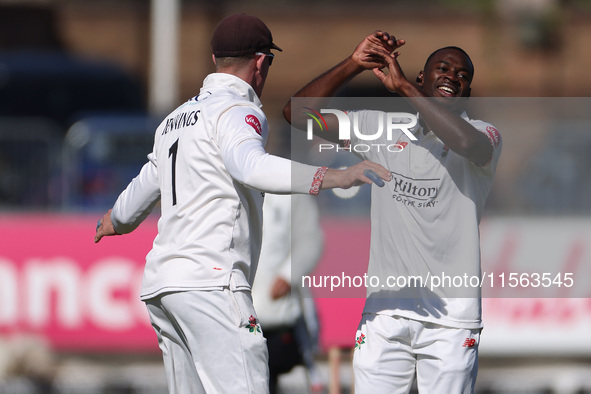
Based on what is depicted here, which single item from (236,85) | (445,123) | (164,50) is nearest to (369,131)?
(445,123)

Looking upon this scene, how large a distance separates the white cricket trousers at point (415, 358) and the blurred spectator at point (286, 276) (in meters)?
2.04

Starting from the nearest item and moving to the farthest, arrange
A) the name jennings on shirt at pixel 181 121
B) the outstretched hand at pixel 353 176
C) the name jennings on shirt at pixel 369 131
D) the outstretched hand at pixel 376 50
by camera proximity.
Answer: the outstretched hand at pixel 353 176, the name jennings on shirt at pixel 181 121, the outstretched hand at pixel 376 50, the name jennings on shirt at pixel 369 131

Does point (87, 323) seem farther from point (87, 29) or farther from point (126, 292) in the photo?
point (87, 29)

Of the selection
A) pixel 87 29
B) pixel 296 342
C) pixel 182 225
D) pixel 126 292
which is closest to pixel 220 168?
pixel 182 225

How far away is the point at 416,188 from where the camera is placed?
4.34 m

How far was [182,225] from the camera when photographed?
4.08 meters

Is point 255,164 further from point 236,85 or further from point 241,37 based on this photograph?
point 241,37

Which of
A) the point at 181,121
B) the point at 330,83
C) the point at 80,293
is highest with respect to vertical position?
the point at 330,83

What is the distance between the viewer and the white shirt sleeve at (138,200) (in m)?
4.38

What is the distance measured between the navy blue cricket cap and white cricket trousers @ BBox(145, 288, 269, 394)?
3.29 ft

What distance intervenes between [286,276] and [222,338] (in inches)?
94.4

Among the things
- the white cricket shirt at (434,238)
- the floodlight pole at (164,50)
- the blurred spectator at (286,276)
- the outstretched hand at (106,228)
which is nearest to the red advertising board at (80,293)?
the blurred spectator at (286,276)

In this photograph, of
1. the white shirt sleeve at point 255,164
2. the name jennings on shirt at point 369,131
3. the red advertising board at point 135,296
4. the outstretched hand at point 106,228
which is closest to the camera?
the white shirt sleeve at point 255,164

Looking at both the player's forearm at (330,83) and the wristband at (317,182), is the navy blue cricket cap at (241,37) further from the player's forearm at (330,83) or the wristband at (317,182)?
the wristband at (317,182)
